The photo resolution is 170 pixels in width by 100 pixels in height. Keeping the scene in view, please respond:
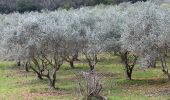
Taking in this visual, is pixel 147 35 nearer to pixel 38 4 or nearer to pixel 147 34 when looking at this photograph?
pixel 147 34

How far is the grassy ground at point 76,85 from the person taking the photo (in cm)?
3103

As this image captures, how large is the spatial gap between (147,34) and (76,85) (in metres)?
7.96

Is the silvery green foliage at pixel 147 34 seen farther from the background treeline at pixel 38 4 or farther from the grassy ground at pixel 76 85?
the background treeline at pixel 38 4

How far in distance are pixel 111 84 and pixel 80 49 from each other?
5274 mm

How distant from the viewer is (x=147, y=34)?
33094 millimetres

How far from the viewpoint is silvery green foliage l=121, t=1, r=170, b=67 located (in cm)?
3106

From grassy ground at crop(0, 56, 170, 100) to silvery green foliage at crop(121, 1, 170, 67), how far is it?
9.56ft

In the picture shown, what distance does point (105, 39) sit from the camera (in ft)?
129

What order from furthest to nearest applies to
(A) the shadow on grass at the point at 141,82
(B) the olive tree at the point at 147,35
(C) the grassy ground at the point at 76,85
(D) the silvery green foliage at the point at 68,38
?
(A) the shadow on grass at the point at 141,82, (D) the silvery green foliage at the point at 68,38, (B) the olive tree at the point at 147,35, (C) the grassy ground at the point at 76,85

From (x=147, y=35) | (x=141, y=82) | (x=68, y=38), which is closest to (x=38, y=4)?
(x=141, y=82)

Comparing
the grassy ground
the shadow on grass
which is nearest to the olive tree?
the grassy ground

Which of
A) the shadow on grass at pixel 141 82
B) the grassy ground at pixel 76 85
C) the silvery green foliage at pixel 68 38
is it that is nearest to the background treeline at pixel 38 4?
the grassy ground at pixel 76 85

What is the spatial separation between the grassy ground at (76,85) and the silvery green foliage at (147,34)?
291 centimetres

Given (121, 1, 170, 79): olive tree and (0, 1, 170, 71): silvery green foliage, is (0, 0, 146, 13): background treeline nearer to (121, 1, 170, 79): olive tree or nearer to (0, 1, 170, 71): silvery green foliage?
(0, 1, 170, 71): silvery green foliage
